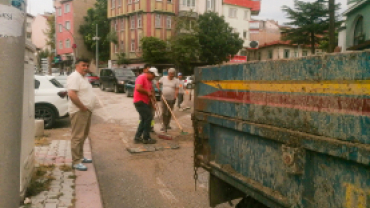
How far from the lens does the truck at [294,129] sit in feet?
5.96

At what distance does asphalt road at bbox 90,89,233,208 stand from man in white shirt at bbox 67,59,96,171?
1.77 ft

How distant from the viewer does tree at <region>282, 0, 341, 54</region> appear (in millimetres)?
32594

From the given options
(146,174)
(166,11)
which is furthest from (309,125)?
(166,11)

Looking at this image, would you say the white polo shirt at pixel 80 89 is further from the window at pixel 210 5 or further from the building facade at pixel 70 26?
the building facade at pixel 70 26

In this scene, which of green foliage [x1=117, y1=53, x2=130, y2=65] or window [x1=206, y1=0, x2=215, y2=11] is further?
window [x1=206, y1=0, x2=215, y2=11]

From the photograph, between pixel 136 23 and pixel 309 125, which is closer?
pixel 309 125

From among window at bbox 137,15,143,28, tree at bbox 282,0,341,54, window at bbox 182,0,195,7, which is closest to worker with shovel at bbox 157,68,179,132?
tree at bbox 282,0,341,54

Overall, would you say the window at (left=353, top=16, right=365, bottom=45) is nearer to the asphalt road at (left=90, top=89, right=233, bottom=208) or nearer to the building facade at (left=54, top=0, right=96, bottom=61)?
the asphalt road at (left=90, top=89, right=233, bottom=208)

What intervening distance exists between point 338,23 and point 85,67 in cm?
2681

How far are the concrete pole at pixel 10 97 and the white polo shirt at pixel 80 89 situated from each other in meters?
3.06

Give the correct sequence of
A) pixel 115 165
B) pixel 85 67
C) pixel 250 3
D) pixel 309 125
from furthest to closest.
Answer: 1. pixel 250 3
2. pixel 115 165
3. pixel 85 67
4. pixel 309 125

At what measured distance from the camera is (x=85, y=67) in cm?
569

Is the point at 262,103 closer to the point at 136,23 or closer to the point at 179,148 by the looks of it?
the point at 179,148

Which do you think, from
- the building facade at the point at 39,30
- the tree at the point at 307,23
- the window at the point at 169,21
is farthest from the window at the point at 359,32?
the building facade at the point at 39,30
